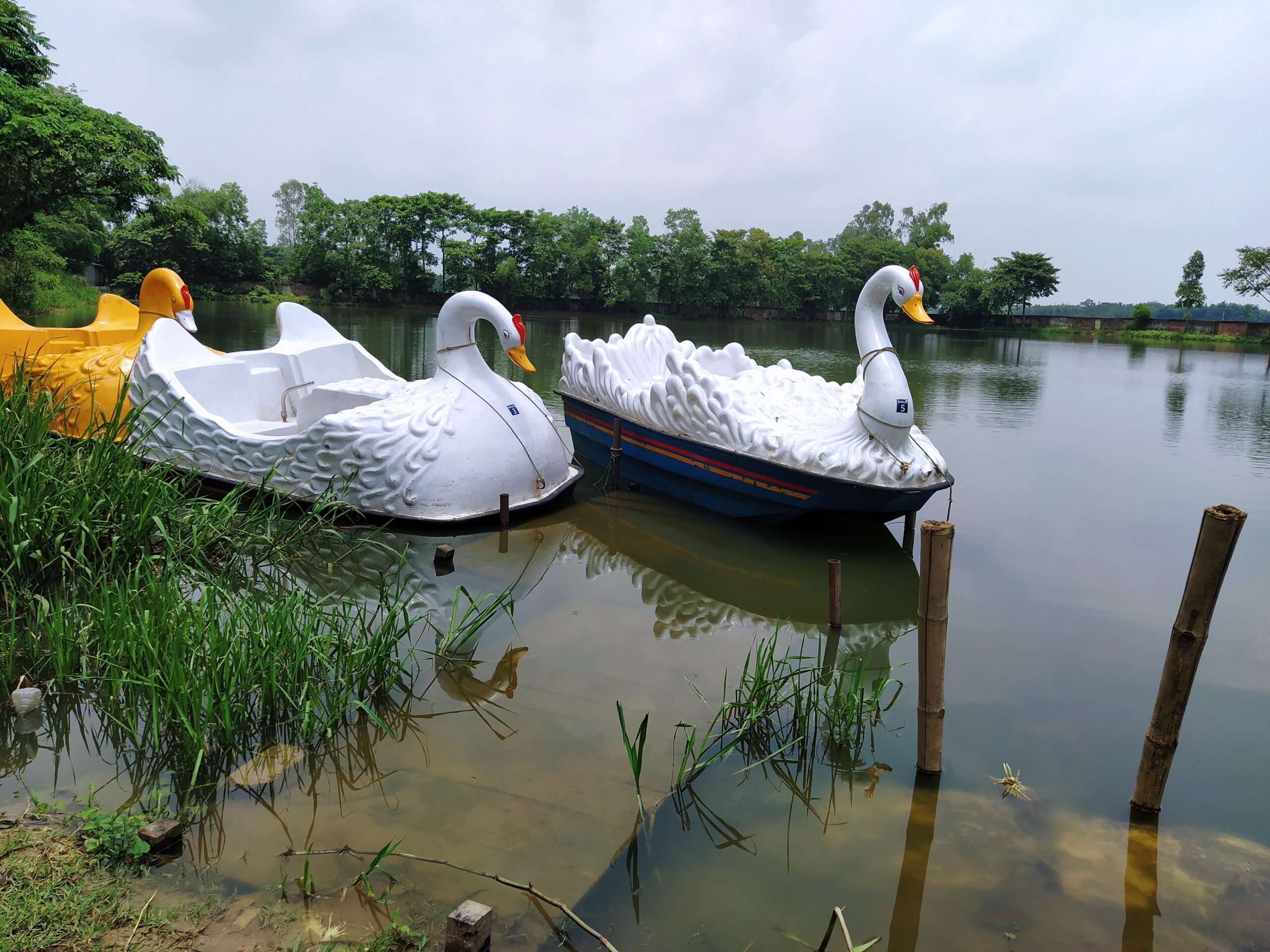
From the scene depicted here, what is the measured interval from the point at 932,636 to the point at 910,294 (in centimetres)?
421

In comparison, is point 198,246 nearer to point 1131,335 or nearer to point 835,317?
point 835,317

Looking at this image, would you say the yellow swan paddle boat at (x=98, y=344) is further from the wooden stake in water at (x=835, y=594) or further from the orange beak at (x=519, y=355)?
the wooden stake in water at (x=835, y=594)

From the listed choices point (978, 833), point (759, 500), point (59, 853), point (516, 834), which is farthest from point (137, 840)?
point (759, 500)

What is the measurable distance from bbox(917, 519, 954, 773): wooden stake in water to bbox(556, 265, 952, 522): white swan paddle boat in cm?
272

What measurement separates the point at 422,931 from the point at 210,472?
5288 millimetres

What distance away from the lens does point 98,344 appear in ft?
28.1

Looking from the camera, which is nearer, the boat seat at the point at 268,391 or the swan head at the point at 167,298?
the boat seat at the point at 268,391

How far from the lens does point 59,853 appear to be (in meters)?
2.53

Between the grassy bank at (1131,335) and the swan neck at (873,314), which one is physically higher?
the grassy bank at (1131,335)

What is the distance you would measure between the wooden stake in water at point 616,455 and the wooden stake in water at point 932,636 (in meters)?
4.97

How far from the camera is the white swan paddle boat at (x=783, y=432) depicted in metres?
6.09

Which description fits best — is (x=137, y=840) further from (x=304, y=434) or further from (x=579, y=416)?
(x=579, y=416)

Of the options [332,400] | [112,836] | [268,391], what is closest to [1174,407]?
[332,400]

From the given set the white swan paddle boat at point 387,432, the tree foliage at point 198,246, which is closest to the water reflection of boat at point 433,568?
the white swan paddle boat at point 387,432
